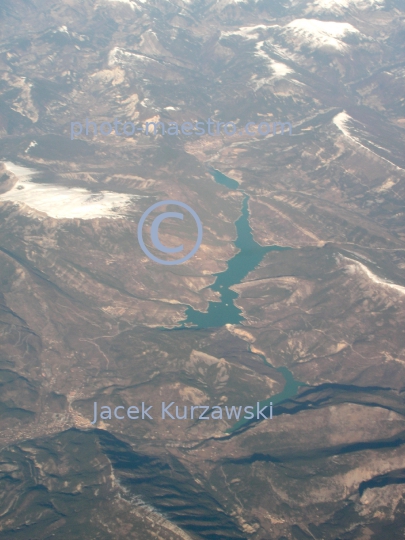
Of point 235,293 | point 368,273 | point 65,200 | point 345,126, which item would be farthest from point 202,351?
point 345,126

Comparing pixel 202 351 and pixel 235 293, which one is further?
pixel 235 293

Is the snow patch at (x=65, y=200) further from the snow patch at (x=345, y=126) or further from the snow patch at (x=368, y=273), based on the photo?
the snow patch at (x=345, y=126)

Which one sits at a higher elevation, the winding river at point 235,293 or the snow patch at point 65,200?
the snow patch at point 65,200

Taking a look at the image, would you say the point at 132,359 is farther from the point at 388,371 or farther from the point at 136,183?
the point at 136,183

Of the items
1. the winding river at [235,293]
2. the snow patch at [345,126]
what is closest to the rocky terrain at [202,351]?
the winding river at [235,293]

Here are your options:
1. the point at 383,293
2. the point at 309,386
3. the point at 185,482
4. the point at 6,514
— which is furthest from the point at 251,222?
the point at 6,514

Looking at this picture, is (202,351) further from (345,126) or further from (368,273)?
(345,126)

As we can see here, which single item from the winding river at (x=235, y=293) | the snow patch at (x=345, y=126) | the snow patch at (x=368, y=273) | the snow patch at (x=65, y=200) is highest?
the snow patch at (x=345, y=126)

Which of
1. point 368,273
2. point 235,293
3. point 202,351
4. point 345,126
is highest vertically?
point 345,126
